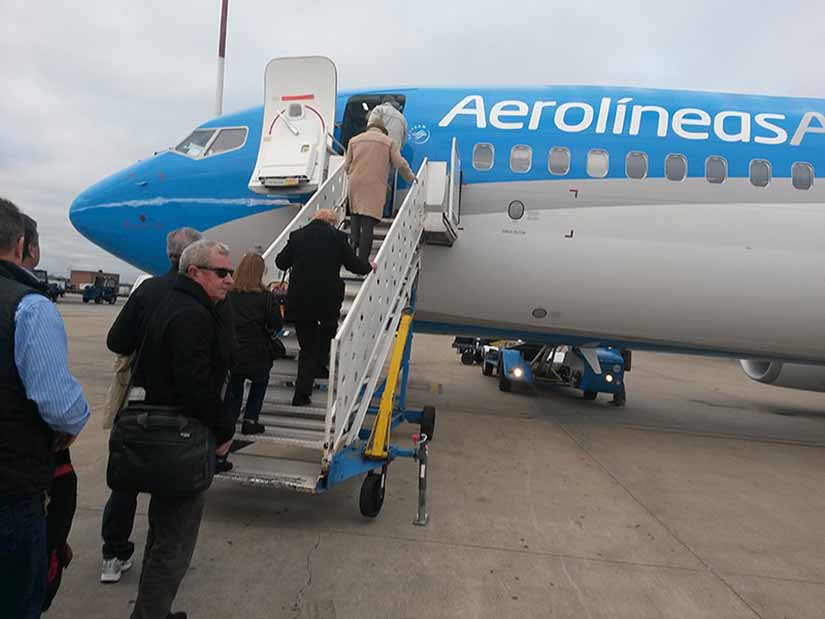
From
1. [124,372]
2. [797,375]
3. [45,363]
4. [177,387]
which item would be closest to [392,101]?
[124,372]

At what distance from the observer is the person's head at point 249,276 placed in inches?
163

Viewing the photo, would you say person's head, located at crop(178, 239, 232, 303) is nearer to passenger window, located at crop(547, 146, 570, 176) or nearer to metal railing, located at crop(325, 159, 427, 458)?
metal railing, located at crop(325, 159, 427, 458)

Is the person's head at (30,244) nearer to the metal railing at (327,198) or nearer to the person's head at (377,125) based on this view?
the metal railing at (327,198)

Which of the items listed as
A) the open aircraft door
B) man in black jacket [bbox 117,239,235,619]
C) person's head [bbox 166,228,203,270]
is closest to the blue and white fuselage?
the open aircraft door

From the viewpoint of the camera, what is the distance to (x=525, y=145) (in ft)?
24.6

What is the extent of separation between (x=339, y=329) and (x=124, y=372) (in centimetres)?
152

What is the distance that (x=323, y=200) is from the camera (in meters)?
6.42

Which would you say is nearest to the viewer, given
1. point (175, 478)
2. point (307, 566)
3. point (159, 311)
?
point (175, 478)

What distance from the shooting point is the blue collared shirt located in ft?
5.91

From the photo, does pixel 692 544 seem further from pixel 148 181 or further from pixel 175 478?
pixel 148 181

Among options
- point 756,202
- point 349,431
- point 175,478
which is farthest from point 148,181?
point 756,202

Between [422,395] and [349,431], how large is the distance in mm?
6816

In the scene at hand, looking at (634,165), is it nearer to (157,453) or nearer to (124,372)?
(124,372)

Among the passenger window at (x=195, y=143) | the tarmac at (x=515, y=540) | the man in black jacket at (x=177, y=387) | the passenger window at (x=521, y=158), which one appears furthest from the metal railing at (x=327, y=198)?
the man in black jacket at (x=177, y=387)
